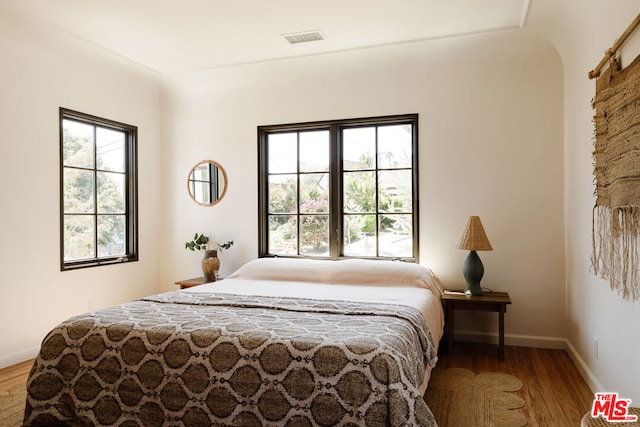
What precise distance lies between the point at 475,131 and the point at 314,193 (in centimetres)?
161

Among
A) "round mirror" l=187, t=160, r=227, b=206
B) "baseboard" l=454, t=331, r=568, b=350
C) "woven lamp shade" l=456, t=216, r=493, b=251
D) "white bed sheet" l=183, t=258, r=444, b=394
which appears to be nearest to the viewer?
"white bed sheet" l=183, t=258, r=444, b=394

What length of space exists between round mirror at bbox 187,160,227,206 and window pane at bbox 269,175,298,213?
0.53 metres

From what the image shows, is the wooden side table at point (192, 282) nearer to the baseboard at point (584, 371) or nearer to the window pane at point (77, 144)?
the window pane at point (77, 144)

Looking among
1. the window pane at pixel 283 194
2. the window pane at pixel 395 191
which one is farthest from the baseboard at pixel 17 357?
the window pane at pixel 395 191

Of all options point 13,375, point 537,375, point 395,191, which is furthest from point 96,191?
point 537,375

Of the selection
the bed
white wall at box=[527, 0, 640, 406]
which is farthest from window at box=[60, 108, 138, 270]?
white wall at box=[527, 0, 640, 406]

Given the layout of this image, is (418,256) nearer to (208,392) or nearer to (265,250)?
(265,250)

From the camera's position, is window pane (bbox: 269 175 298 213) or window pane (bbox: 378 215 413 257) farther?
window pane (bbox: 269 175 298 213)

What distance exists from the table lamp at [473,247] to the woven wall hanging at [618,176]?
0.94 m

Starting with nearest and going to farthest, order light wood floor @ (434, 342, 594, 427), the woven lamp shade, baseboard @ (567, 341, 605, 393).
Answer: light wood floor @ (434, 342, 594, 427) < baseboard @ (567, 341, 605, 393) < the woven lamp shade

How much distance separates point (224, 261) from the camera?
4523 mm

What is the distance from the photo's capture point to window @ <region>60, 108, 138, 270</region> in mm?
3789

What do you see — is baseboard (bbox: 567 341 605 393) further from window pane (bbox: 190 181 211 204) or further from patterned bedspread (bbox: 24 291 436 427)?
window pane (bbox: 190 181 211 204)

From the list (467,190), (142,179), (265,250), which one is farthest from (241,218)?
(467,190)
